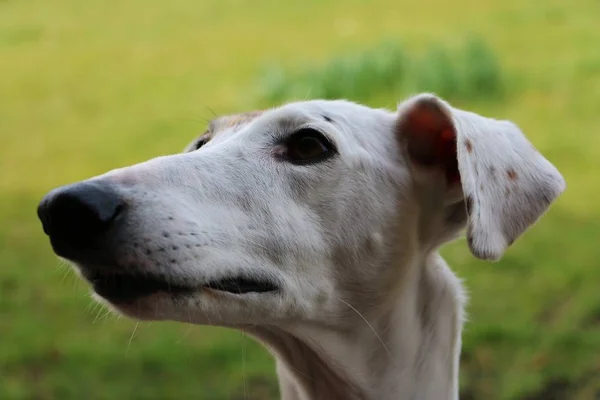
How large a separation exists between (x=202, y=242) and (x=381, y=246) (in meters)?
0.51

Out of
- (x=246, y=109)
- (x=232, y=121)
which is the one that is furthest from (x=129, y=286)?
(x=246, y=109)

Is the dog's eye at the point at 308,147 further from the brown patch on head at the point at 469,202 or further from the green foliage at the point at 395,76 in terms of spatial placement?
the green foliage at the point at 395,76

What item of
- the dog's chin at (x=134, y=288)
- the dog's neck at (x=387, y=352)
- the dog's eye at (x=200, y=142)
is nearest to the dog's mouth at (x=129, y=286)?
the dog's chin at (x=134, y=288)

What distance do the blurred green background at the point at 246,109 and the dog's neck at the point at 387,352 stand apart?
525 millimetres

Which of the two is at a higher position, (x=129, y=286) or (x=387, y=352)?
(x=129, y=286)

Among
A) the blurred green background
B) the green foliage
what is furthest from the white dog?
the green foliage

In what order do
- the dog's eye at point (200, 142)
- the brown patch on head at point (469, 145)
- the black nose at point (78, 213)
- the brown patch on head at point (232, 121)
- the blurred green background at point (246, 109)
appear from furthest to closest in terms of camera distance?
the blurred green background at point (246, 109)
the dog's eye at point (200, 142)
the brown patch on head at point (232, 121)
the brown patch on head at point (469, 145)
the black nose at point (78, 213)

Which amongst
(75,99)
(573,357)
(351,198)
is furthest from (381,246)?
(75,99)

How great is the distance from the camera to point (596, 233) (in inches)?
164

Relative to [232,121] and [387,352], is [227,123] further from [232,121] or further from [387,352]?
[387,352]

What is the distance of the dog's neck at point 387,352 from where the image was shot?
6.23 ft

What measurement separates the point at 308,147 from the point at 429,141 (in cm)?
35

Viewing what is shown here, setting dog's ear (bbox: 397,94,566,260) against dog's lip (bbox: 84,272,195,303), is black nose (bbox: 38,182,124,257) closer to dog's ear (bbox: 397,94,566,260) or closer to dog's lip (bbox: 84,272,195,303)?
dog's lip (bbox: 84,272,195,303)

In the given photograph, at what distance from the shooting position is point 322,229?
1783mm
